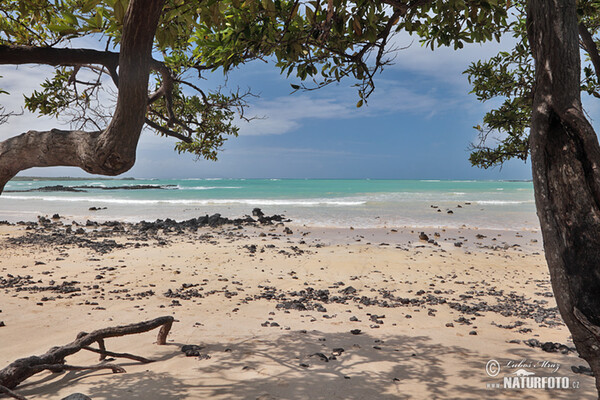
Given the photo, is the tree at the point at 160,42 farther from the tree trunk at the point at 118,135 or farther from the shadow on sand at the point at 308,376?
the shadow on sand at the point at 308,376

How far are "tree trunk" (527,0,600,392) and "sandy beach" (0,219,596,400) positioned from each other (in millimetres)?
1565

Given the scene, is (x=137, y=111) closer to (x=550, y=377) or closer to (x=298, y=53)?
(x=298, y=53)

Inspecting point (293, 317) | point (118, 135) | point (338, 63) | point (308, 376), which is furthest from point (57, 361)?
point (338, 63)

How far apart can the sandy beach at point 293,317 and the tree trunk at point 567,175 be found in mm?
1565

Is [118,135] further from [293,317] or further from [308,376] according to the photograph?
[293,317]

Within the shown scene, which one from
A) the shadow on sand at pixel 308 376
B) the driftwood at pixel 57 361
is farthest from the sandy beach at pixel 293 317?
the driftwood at pixel 57 361

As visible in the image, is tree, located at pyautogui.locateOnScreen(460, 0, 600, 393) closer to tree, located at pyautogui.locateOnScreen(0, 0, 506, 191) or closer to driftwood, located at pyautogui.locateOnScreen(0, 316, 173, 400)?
tree, located at pyautogui.locateOnScreen(0, 0, 506, 191)

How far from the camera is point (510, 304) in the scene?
7.02m

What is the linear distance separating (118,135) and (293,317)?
410cm

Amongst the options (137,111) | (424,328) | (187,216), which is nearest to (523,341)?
(424,328)

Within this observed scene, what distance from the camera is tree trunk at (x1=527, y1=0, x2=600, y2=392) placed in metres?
2.39

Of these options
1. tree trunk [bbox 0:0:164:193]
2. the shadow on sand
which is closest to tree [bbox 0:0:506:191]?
tree trunk [bbox 0:0:164:193]

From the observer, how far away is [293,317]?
5980 mm

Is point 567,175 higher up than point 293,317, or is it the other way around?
point 567,175
